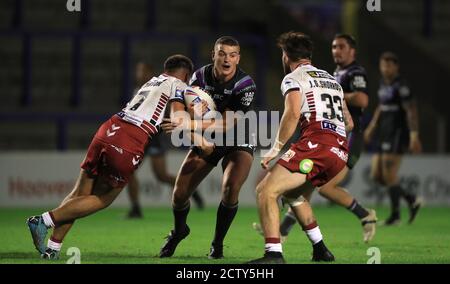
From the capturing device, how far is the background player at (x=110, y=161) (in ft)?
30.4

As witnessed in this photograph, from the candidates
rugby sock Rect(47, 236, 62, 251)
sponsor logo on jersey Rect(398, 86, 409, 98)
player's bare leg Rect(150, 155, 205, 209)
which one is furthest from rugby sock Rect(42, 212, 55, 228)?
sponsor logo on jersey Rect(398, 86, 409, 98)

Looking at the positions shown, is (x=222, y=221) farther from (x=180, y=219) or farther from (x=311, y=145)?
(x=311, y=145)

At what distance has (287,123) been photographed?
8.58 meters

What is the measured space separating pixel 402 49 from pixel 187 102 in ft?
38.6

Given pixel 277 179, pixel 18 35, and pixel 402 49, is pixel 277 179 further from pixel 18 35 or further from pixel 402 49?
pixel 402 49

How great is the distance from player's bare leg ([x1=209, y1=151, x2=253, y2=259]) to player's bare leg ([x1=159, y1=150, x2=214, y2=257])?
24 cm

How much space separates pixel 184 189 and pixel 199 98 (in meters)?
0.90

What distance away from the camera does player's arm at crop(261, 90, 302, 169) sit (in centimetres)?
857

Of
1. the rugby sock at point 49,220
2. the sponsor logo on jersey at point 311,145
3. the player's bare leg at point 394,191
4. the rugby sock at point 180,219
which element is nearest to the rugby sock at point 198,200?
the player's bare leg at point 394,191

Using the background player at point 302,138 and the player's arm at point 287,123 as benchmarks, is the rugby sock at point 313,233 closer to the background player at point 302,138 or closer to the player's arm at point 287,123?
the background player at point 302,138

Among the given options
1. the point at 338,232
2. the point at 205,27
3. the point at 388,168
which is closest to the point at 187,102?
the point at 338,232

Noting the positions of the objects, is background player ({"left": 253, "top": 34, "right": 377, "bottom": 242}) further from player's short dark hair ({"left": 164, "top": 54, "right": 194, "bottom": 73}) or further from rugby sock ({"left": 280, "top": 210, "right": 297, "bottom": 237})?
player's short dark hair ({"left": 164, "top": 54, "right": 194, "bottom": 73})

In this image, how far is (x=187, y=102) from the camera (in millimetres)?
9586

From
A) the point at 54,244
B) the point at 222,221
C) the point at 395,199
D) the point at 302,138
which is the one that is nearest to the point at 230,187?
the point at 222,221
